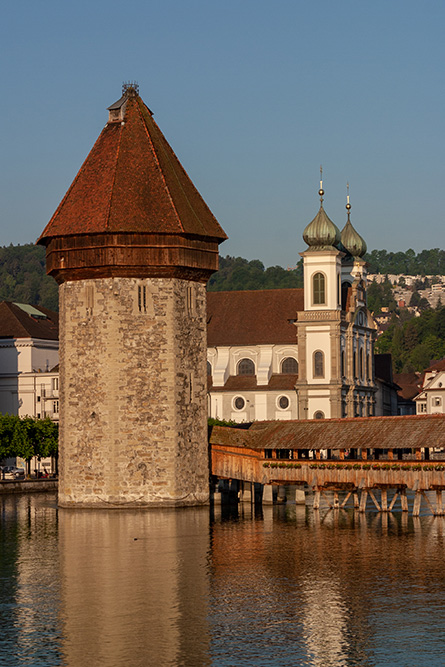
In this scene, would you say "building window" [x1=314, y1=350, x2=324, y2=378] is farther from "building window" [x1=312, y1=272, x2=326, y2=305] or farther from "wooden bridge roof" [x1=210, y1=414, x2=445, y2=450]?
"wooden bridge roof" [x1=210, y1=414, x2=445, y2=450]

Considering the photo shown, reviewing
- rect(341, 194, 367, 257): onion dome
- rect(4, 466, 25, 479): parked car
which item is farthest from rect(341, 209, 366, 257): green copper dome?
rect(4, 466, 25, 479): parked car

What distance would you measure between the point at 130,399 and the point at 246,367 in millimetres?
59261

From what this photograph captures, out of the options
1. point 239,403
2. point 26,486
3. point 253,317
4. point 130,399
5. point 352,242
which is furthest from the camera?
point 352,242

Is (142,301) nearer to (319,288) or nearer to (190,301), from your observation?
(190,301)

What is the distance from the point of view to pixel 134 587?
36969mm

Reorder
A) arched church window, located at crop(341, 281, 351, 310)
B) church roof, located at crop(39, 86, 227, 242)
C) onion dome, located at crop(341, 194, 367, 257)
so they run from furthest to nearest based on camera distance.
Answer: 1. onion dome, located at crop(341, 194, 367, 257)
2. arched church window, located at crop(341, 281, 351, 310)
3. church roof, located at crop(39, 86, 227, 242)

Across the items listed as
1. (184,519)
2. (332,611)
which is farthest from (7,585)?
(184,519)

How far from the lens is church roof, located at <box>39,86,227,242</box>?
5853 cm

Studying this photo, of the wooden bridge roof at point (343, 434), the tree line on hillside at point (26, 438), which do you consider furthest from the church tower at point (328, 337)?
the wooden bridge roof at point (343, 434)

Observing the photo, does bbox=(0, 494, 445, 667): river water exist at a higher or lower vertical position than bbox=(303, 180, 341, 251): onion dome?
lower

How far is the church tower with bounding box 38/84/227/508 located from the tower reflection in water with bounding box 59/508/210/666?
2306 millimetres

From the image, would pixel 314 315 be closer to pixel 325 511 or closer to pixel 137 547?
pixel 325 511

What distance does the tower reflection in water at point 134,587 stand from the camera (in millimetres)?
29125

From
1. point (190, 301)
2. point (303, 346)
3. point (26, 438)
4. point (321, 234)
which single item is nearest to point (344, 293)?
point (321, 234)
